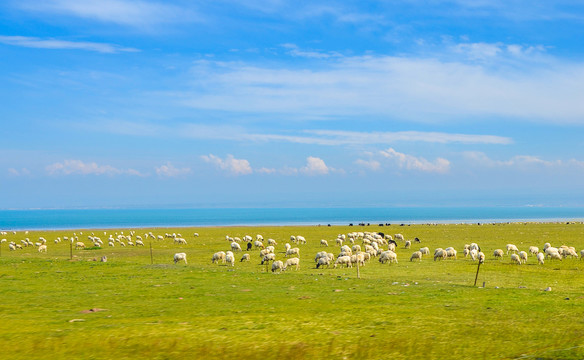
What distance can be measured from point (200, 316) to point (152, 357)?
4.63m

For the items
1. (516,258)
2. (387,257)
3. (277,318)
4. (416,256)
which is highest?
(277,318)

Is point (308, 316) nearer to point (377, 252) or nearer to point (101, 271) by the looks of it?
point (101, 271)

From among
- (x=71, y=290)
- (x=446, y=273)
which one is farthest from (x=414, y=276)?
(x=71, y=290)

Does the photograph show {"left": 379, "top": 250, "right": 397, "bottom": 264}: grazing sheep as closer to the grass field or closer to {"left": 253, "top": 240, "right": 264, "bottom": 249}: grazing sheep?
the grass field

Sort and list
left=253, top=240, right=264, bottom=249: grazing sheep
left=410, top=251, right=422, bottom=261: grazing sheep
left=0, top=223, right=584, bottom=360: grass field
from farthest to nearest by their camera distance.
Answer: left=253, top=240, right=264, bottom=249: grazing sheep → left=410, top=251, right=422, bottom=261: grazing sheep → left=0, top=223, right=584, bottom=360: grass field

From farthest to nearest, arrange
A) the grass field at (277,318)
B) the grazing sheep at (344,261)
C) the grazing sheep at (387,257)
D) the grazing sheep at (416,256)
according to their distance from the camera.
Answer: the grazing sheep at (416,256)
the grazing sheep at (387,257)
the grazing sheep at (344,261)
the grass field at (277,318)

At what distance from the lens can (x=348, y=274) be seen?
36.2 m

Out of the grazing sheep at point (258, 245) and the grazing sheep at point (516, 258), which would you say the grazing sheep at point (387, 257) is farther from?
the grazing sheep at point (258, 245)

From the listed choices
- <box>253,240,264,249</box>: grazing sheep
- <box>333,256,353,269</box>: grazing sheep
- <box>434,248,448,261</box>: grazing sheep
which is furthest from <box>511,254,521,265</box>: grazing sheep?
<box>253,240,264,249</box>: grazing sheep

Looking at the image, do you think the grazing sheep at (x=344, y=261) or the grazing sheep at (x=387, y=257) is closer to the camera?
the grazing sheep at (x=344, y=261)

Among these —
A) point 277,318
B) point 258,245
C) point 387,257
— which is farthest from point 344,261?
point 258,245

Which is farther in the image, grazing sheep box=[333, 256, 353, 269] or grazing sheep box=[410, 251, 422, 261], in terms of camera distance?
grazing sheep box=[410, 251, 422, 261]

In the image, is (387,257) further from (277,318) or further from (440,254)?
(277,318)

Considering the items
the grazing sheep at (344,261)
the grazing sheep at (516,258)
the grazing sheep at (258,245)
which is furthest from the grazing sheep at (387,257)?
the grazing sheep at (258,245)
